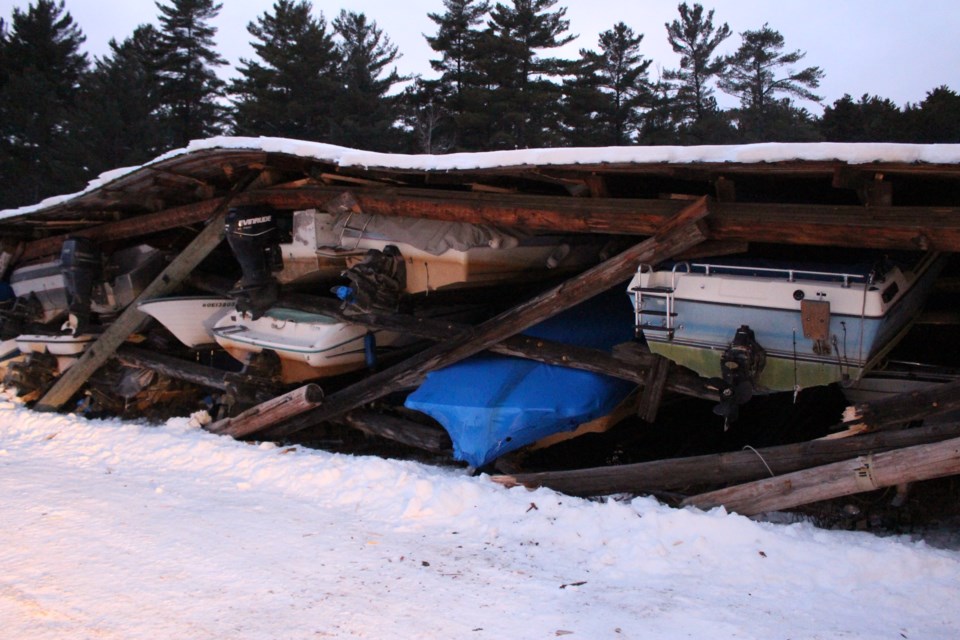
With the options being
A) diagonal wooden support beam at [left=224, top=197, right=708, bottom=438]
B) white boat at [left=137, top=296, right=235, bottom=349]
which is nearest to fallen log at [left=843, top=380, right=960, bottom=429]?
diagonal wooden support beam at [left=224, top=197, right=708, bottom=438]

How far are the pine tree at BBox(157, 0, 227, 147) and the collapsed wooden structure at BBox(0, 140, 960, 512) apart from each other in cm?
2453

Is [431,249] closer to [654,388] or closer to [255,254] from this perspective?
[255,254]

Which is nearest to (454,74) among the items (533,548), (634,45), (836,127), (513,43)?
(513,43)

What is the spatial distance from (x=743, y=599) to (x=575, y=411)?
225 centimetres

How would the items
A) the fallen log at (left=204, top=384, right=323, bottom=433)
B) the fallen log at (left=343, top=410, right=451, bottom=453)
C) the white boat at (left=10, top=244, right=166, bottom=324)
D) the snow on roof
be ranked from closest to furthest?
the snow on roof
the fallen log at (left=343, top=410, right=451, bottom=453)
the fallen log at (left=204, top=384, right=323, bottom=433)
the white boat at (left=10, top=244, right=166, bottom=324)

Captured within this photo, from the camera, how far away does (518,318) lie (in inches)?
261

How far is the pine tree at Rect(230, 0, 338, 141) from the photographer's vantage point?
2806cm

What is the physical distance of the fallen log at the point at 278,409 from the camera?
773 cm

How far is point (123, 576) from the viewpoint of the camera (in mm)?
4734

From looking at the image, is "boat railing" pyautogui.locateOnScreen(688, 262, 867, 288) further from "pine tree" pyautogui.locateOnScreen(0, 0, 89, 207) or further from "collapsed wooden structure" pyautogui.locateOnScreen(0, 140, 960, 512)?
"pine tree" pyautogui.locateOnScreen(0, 0, 89, 207)

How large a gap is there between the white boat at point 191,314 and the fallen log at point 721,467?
16.0 feet

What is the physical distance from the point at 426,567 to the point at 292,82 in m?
26.7

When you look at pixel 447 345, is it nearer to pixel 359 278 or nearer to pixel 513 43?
pixel 359 278

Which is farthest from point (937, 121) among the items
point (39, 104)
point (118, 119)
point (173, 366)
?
A: point (39, 104)
